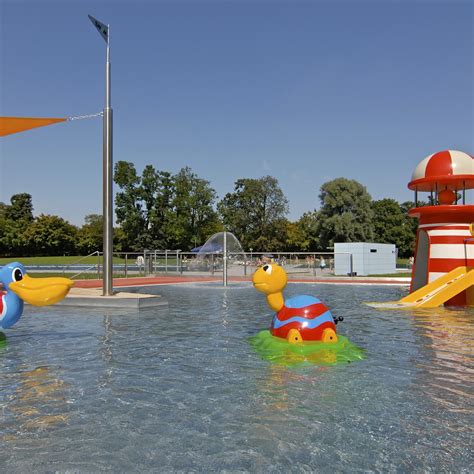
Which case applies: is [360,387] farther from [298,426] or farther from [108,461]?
[108,461]

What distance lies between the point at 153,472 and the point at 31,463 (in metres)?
0.94

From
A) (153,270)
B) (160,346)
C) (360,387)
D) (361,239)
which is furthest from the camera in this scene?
(361,239)

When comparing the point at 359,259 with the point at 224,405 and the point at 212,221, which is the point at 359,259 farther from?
the point at 212,221

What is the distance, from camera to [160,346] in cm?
822

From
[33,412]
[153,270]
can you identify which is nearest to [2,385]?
[33,412]

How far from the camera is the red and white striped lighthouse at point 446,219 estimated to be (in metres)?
15.0

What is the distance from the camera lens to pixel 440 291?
1381cm

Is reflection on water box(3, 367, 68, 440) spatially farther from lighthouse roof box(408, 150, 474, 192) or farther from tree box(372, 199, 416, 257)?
tree box(372, 199, 416, 257)

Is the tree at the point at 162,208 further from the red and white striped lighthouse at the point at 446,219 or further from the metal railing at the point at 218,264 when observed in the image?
the red and white striped lighthouse at the point at 446,219

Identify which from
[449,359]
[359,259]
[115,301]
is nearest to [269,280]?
[449,359]

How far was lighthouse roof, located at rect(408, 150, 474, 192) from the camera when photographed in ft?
50.1

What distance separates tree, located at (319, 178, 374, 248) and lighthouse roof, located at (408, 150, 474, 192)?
4709 cm

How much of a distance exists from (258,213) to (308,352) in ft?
207

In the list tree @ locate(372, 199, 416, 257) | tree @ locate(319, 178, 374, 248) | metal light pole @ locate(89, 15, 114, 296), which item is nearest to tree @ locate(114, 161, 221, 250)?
tree @ locate(319, 178, 374, 248)
